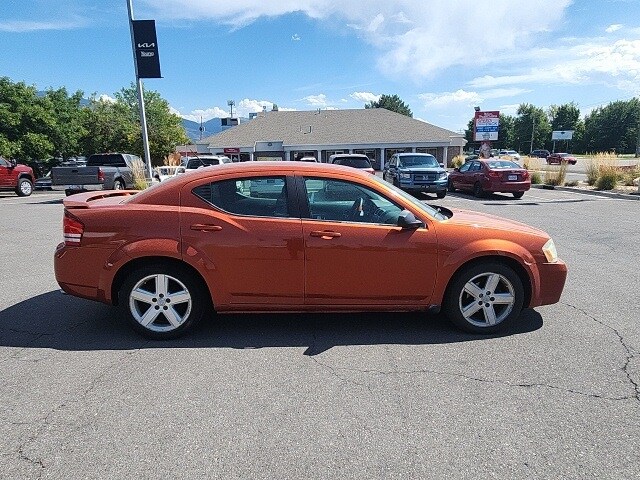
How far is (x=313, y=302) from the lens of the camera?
375cm

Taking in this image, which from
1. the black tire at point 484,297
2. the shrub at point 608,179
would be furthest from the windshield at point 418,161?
the black tire at point 484,297

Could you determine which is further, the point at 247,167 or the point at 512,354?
the point at 247,167

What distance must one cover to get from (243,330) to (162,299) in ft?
2.66

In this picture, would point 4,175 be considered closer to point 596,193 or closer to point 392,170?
point 392,170

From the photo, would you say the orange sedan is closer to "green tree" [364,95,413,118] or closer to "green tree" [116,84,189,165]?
"green tree" [116,84,189,165]

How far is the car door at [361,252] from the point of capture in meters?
3.62

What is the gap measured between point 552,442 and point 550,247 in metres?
2.02

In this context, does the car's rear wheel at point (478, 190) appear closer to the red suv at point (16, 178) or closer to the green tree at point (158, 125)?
the red suv at point (16, 178)

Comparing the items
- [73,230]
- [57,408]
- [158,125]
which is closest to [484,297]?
[57,408]

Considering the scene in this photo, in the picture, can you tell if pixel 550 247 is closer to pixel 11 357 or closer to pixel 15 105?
pixel 11 357

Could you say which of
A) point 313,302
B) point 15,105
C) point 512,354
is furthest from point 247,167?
point 15,105

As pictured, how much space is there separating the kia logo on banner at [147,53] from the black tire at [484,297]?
15390 millimetres

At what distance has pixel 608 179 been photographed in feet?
56.1

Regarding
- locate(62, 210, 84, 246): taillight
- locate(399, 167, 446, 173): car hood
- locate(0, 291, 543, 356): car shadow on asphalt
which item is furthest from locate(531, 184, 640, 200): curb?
locate(62, 210, 84, 246): taillight
